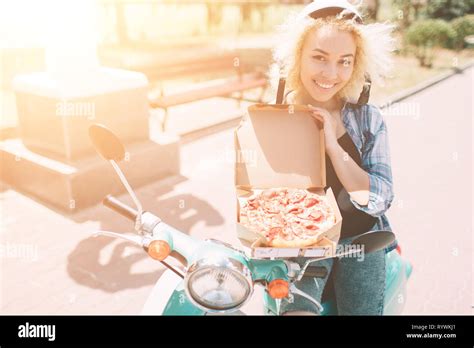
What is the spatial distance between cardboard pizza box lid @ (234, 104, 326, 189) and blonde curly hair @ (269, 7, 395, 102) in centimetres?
36

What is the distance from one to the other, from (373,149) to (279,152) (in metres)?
0.44

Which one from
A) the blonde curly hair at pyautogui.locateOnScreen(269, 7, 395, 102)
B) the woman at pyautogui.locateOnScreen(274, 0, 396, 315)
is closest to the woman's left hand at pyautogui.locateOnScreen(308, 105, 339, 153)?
the woman at pyautogui.locateOnScreen(274, 0, 396, 315)

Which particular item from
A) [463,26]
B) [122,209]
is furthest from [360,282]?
[463,26]

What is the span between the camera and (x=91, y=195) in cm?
556

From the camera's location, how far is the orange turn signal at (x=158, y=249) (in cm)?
174

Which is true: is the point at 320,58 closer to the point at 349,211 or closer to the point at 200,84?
the point at 349,211

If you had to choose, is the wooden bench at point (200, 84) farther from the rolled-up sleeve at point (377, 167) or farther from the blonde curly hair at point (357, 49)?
the rolled-up sleeve at point (377, 167)

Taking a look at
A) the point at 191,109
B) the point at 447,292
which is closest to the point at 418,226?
the point at 447,292

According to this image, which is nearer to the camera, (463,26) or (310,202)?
(310,202)

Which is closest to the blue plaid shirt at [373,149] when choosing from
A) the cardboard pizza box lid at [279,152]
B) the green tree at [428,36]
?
the cardboard pizza box lid at [279,152]

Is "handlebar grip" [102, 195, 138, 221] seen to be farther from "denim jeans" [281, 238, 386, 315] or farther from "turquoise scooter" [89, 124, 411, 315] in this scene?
"denim jeans" [281, 238, 386, 315]

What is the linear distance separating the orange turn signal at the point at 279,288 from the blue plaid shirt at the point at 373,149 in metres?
0.52

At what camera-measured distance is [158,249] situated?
68.4 inches

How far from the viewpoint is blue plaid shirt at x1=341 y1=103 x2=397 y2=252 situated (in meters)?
2.05
